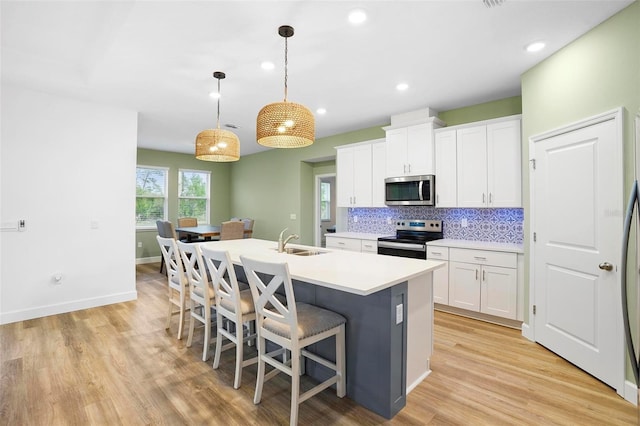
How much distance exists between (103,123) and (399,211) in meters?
4.39

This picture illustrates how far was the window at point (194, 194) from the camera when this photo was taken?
7.94 m

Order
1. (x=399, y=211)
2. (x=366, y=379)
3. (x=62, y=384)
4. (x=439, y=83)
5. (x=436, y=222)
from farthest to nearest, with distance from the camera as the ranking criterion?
(x=399, y=211) < (x=436, y=222) < (x=439, y=83) < (x=62, y=384) < (x=366, y=379)

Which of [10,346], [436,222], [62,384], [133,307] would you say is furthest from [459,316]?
[10,346]

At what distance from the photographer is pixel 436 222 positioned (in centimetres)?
446

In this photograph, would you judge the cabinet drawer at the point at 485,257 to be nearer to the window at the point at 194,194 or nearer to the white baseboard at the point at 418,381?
the white baseboard at the point at 418,381

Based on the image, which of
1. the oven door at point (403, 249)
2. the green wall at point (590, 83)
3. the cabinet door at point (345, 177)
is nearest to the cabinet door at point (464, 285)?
the oven door at point (403, 249)

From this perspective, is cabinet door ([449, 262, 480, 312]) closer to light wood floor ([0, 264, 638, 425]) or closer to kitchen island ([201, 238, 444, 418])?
light wood floor ([0, 264, 638, 425])

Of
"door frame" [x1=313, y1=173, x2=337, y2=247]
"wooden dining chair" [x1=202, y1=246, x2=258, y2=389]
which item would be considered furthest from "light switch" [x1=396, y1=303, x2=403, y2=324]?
"door frame" [x1=313, y1=173, x2=337, y2=247]

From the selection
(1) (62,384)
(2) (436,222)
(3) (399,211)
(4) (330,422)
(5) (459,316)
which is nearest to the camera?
(4) (330,422)

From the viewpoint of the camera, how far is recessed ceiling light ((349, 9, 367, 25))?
2197 millimetres

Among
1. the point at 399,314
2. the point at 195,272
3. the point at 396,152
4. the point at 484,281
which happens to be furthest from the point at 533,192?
the point at 195,272

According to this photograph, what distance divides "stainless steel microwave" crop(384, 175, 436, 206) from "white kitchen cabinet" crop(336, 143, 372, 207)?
47 cm

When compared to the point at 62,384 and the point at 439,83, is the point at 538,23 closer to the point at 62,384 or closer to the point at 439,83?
the point at 439,83

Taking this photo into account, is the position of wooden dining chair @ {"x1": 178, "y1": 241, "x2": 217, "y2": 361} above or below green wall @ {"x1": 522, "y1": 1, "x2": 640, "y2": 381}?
below
